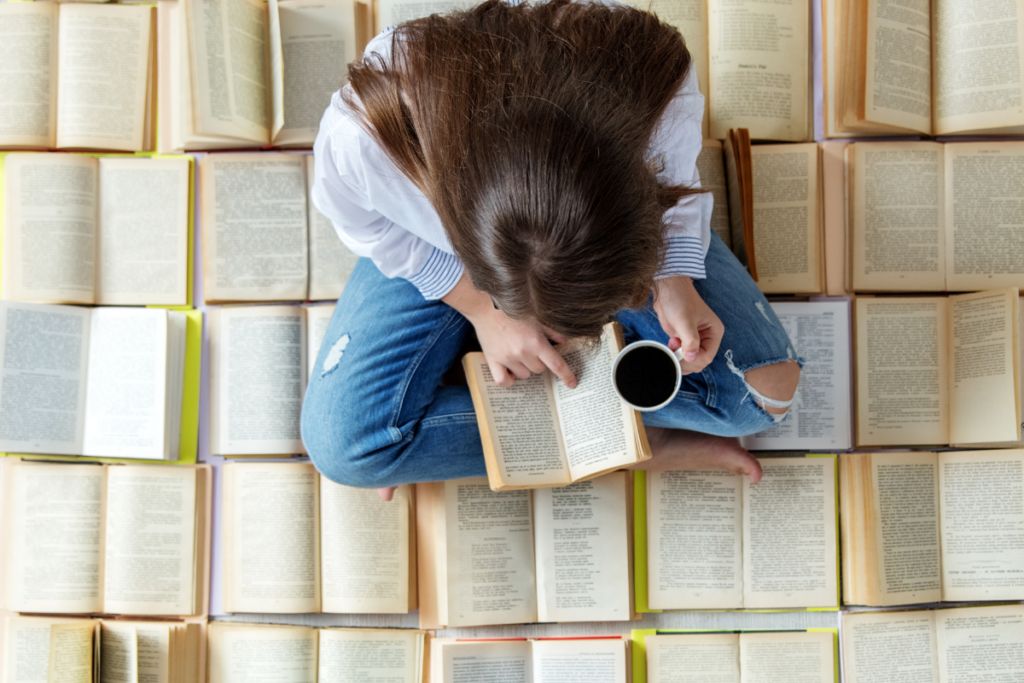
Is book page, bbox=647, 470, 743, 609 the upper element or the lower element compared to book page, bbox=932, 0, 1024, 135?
lower

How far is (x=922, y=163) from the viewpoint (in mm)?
1184

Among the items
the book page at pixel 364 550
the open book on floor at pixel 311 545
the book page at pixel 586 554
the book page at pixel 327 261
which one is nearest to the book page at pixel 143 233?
the book page at pixel 327 261

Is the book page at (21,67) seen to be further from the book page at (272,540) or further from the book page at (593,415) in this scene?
the book page at (593,415)

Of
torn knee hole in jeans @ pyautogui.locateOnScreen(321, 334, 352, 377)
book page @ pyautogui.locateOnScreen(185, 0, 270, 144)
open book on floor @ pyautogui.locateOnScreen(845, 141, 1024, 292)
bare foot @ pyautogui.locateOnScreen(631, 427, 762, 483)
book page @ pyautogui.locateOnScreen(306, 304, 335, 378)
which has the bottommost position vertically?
bare foot @ pyautogui.locateOnScreen(631, 427, 762, 483)

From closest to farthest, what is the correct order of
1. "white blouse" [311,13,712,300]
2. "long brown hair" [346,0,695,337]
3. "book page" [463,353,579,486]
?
"long brown hair" [346,0,695,337], "white blouse" [311,13,712,300], "book page" [463,353,579,486]

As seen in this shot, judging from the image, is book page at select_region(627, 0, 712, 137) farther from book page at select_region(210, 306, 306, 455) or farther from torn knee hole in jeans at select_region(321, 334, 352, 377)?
book page at select_region(210, 306, 306, 455)

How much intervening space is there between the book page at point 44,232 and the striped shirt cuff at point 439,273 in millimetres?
670

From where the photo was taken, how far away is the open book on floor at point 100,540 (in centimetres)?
117

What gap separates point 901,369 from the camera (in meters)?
1.18

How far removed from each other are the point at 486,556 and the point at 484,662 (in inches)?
6.8

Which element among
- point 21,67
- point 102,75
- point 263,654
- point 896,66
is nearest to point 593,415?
point 263,654

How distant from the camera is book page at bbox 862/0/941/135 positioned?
45.7 inches

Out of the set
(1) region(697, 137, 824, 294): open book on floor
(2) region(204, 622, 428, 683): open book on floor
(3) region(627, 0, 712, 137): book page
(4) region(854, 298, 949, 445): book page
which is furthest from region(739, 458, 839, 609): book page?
(2) region(204, 622, 428, 683): open book on floor

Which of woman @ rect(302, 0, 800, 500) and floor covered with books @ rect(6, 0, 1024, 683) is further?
floor covered with books @ rect(6, 0, 1024, 683)
